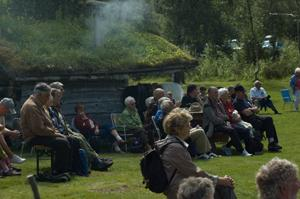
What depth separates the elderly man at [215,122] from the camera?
13875 mm

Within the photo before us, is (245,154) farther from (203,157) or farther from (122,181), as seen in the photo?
(122,181)

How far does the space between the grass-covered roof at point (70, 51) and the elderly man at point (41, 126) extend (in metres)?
4.18

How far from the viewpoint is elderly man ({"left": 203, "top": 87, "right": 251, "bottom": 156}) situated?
1388 centimetres

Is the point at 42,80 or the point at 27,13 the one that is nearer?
the point at 42,80

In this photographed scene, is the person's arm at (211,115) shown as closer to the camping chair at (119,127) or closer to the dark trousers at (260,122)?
the dark trousers at (260,122)

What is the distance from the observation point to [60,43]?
53.3 feet

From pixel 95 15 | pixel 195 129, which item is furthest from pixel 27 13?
pixel 195 129

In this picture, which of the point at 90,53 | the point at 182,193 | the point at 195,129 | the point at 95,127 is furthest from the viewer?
the point at 90,53

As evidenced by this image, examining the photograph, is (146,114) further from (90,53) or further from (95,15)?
(95,15)

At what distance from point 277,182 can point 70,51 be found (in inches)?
440

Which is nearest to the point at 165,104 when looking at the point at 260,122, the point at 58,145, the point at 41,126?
the point at 260,122

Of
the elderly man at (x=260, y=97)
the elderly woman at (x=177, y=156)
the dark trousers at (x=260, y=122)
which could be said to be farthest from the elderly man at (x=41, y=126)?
the elderly man at (x=260, y=97)

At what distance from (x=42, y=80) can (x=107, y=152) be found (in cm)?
211

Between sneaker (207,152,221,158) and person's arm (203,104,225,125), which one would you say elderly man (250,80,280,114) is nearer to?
person's arm (203,104,225,125)
